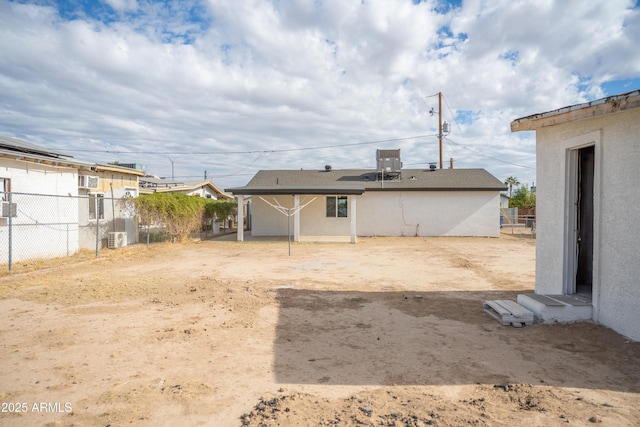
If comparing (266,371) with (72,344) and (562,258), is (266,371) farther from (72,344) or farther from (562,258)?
(562,258)

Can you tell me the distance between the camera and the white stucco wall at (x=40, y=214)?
34.7 ft

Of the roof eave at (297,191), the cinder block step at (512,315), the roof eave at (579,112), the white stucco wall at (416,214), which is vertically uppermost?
the roof eave at (579,112)

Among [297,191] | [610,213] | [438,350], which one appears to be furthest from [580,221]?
[297,191]

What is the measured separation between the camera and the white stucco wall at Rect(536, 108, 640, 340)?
4566 millimetres

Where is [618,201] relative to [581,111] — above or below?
below

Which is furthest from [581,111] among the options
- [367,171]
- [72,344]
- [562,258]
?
[367,171]

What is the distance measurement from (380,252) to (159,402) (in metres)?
11.9

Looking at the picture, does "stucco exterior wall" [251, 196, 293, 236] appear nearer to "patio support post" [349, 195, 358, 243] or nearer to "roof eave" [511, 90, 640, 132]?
"patio support post" [349, 195, 358, 243]

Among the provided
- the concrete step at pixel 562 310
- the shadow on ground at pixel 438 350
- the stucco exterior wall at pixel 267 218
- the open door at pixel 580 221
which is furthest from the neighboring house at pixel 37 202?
the open door at pixel 580 221

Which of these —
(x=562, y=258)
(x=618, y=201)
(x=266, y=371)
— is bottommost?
(x=266, y=371)

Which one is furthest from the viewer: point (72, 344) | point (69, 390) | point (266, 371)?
point (72, 344)

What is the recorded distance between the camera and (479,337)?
4.90m

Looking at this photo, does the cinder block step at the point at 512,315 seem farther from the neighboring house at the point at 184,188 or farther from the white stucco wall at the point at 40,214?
the neighboring house at the point at 184,188

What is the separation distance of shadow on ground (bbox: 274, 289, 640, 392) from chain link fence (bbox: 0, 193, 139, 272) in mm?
8372
